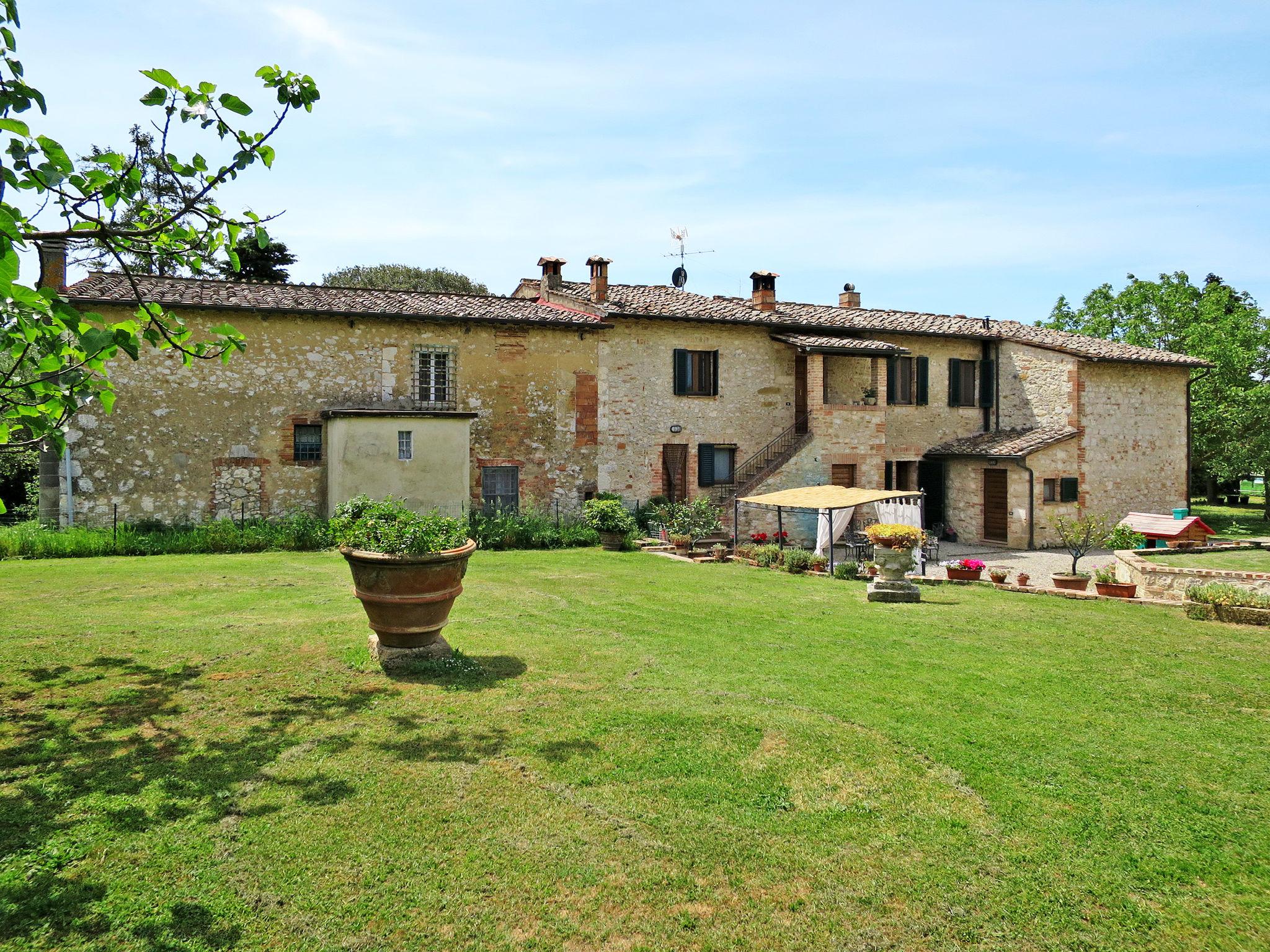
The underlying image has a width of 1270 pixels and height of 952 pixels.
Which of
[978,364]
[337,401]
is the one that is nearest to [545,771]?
[337,401]

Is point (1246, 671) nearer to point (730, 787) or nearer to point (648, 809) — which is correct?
point (730, 787)

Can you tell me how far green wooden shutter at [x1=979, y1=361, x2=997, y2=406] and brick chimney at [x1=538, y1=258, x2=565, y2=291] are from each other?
14.0 m

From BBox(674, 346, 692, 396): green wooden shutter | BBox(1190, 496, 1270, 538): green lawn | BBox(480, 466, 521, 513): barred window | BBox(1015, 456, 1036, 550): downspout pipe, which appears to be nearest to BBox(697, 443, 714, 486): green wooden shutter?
BBox(674, 346, 692, 396): green wooden shutter

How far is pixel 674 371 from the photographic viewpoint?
2286 centimetres

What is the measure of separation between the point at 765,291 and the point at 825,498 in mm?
9743

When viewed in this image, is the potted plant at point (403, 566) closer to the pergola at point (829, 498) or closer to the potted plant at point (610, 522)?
the pergola at point (829, 498)

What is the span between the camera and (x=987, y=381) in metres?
26.2

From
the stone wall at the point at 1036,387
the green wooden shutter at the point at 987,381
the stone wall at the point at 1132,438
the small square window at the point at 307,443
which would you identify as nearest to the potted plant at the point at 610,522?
the small square window at the point at 307,443

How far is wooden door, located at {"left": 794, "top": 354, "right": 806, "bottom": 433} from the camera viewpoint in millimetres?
24297

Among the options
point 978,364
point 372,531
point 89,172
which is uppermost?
point 978,364

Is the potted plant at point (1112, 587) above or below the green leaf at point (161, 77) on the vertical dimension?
below

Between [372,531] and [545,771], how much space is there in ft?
9.77

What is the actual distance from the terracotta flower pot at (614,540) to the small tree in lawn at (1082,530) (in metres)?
9.48

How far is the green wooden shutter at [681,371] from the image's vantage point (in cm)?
2289
